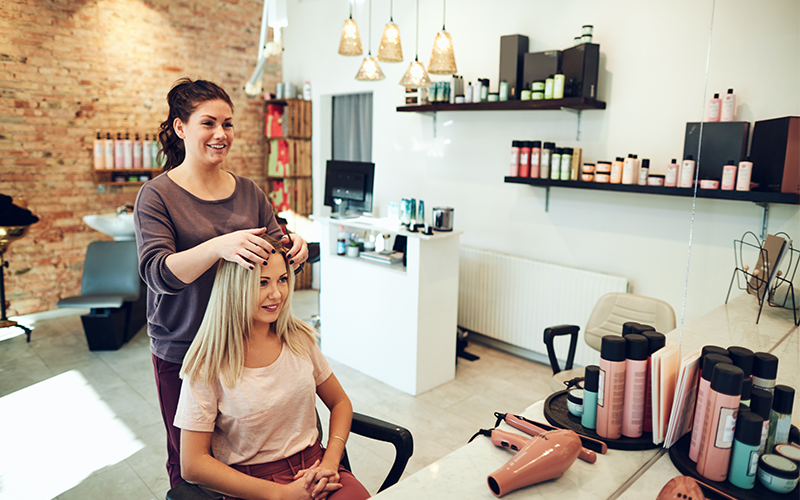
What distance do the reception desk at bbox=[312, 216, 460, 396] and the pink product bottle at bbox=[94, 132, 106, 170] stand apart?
2.59 metres

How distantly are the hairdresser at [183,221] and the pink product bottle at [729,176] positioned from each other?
2.26 meters

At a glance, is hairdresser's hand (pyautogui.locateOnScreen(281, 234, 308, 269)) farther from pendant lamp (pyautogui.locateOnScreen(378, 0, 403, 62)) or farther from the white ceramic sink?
the white ceramic sink

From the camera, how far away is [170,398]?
169cm

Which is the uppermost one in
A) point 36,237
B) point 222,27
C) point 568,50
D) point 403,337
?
point 222,27

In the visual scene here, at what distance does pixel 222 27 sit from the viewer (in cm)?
582

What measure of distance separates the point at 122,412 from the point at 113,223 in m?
2.14

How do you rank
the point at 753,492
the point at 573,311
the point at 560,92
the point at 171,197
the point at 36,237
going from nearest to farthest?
the point at 753,492 → the point at 171,197 → the point at 560,92 → the point at 573,311 → the point at 36,237

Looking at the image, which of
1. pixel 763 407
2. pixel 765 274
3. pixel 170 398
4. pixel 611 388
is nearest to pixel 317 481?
pixel 170 398

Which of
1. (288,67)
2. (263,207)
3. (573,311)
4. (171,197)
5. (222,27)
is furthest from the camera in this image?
(288,67)

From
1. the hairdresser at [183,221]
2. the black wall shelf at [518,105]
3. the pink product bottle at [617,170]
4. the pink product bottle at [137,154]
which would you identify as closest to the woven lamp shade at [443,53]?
the black wall shelf at [518,105]

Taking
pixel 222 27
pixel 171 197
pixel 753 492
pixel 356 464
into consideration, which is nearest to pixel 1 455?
pixel 356 464

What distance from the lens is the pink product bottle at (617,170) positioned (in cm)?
329

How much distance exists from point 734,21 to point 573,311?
2.37 meters

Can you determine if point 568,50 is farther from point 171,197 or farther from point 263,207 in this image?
point 171,197
